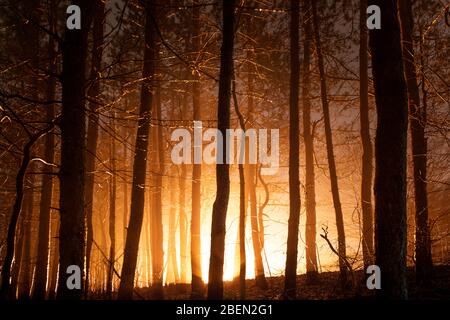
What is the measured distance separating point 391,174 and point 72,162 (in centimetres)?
528

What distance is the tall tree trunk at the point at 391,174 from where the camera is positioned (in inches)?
239

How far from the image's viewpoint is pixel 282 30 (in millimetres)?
16328

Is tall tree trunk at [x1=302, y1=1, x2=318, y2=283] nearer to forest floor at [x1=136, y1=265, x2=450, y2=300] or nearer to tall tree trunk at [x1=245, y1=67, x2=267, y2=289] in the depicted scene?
forest floor at [x1=136, y1=265, x2=450, y2=300]

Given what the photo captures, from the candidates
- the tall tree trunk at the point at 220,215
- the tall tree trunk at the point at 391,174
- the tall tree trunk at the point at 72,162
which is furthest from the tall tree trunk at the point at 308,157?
the tall tree trunk at the point at 72,162

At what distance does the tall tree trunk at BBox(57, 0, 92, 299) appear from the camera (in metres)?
6.62

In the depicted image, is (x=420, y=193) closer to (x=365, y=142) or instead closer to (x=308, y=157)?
(x=365, y=142)

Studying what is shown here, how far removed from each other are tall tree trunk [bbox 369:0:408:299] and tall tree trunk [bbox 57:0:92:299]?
16.4 feet

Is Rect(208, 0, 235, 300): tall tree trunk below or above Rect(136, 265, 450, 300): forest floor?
above

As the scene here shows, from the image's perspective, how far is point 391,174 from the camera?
607cm

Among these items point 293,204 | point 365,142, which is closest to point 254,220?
point 293,204

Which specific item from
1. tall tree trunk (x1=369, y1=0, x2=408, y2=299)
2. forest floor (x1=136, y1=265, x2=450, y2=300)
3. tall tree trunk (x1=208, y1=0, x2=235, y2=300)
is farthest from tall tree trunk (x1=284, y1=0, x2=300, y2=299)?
tall tree trunk (x1=369, y1=0, x2=408, y2=299)
